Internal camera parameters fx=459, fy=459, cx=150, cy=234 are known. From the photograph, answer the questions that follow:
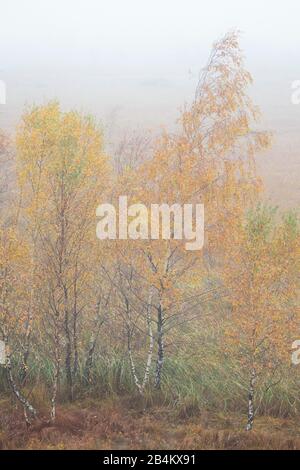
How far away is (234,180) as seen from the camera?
51.0 ft

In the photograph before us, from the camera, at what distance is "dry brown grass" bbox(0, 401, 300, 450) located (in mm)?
14164

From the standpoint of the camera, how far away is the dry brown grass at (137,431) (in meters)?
14.2

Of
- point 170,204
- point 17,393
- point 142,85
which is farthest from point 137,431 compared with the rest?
point 142,85

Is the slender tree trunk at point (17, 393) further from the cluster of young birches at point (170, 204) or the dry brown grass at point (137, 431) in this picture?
the dry brown grass at point (137, 431)

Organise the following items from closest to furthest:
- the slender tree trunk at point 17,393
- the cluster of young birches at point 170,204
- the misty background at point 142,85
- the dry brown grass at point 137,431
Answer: the dry brown grass at point 137,431 < the slender tree trunk at point 17,393 < the cluster of young birches at point 170,204 < the misty background at point 142,85

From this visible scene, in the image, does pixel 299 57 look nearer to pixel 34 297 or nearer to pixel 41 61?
pixel 41 61

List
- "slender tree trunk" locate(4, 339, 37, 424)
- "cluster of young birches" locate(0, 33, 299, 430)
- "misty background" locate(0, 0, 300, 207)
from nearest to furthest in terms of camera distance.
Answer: "slender tree trunk" locate(4, 339, 37, 424) → "cluster of young birches" locate(0, 33, 299, 430) → "misty background" locate(0, 0, 300, 207)

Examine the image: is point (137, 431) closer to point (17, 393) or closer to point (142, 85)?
point (17, 393)

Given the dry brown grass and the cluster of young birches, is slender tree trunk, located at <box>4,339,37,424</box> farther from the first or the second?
the dry brown grass

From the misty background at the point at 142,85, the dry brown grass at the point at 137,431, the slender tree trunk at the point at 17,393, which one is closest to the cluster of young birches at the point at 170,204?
the slender tree trunk at the point at 17,393

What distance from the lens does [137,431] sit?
15.0 metres

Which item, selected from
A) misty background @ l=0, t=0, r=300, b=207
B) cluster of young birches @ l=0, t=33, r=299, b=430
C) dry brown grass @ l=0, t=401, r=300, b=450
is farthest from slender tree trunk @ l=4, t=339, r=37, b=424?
misty background @ l=0, t=0, r=300, b=207

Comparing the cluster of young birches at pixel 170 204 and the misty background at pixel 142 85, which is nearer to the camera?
the cluster of young birches at pixel 170 204

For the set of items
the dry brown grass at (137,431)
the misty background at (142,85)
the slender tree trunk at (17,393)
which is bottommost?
the dry brown grass at (137,431)
